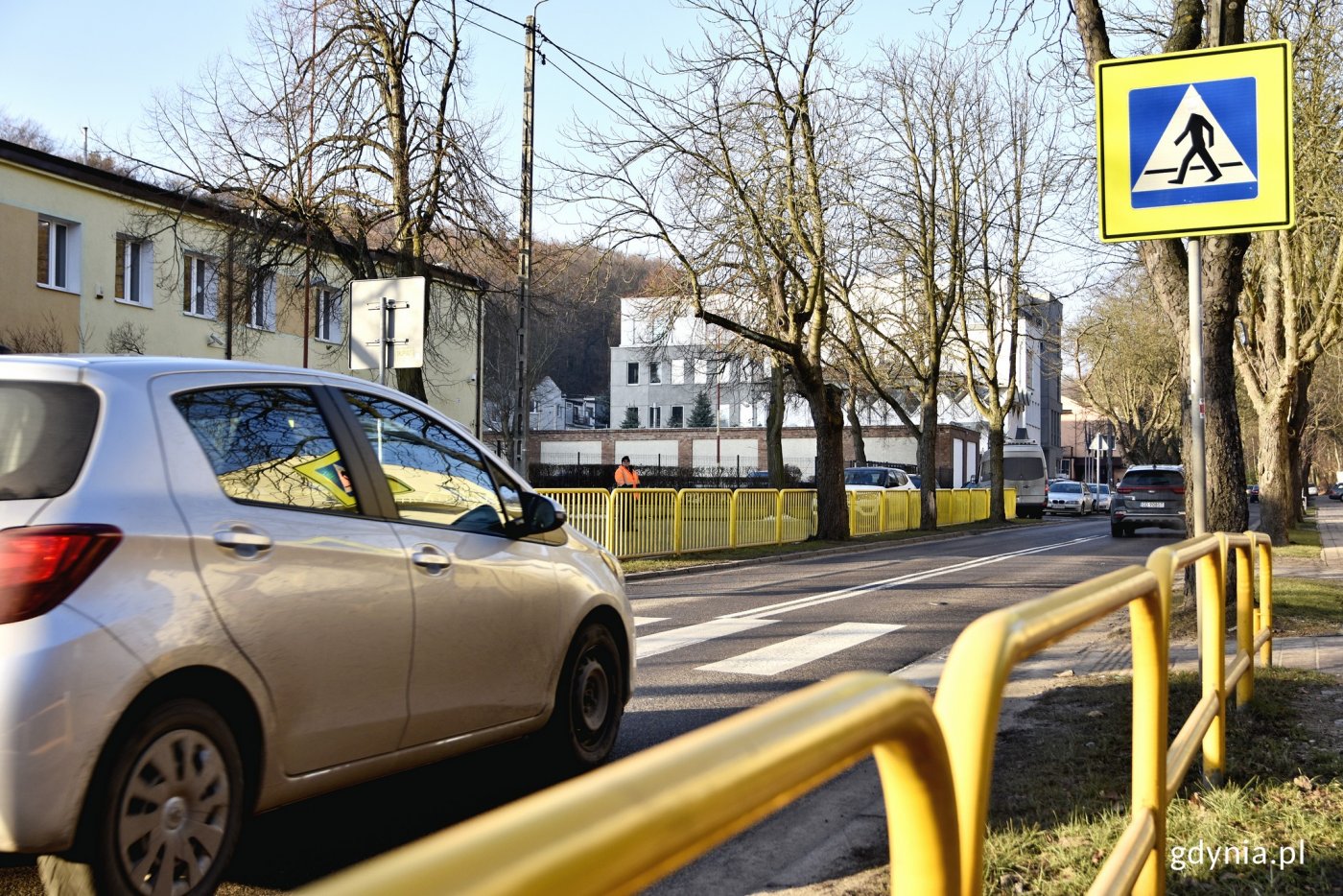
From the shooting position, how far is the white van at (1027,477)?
47.4 metres

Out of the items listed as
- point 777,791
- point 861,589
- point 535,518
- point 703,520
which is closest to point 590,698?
point 535,518

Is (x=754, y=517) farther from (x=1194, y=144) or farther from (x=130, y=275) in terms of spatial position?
(x=1194, y=144)

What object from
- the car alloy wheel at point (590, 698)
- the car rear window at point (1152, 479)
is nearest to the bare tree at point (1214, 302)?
the car alloy wheel at point (590, 698)

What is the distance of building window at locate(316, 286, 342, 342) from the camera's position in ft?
111

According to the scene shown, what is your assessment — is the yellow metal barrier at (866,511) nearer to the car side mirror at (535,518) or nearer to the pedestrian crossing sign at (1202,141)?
the pedestrian crossing sign at (1202,141)

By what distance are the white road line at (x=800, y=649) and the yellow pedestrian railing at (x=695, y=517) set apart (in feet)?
14.2

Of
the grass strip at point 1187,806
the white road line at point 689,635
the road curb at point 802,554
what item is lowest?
the road curb at point 802,554

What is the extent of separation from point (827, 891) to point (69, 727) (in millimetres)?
2372

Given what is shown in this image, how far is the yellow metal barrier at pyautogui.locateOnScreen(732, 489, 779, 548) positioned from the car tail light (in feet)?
Answer: 63.6

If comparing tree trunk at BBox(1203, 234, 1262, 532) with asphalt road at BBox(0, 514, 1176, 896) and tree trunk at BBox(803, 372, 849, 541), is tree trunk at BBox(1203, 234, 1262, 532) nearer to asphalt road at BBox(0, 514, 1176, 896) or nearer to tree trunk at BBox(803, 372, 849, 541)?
asphalt road at BBox(0, 514, 1176, 896)

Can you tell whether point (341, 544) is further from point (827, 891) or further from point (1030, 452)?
point (1030, 452)

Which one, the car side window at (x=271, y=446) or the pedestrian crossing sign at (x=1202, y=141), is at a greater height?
the pedestrian crossing sign at (x=1202, y=141)

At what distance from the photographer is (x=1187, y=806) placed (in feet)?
15.3

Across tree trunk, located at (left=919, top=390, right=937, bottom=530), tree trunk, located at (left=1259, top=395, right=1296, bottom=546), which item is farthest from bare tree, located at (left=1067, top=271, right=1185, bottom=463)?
tree trunk, located at (left=1259, top=395, right=1296, bottom=546)
